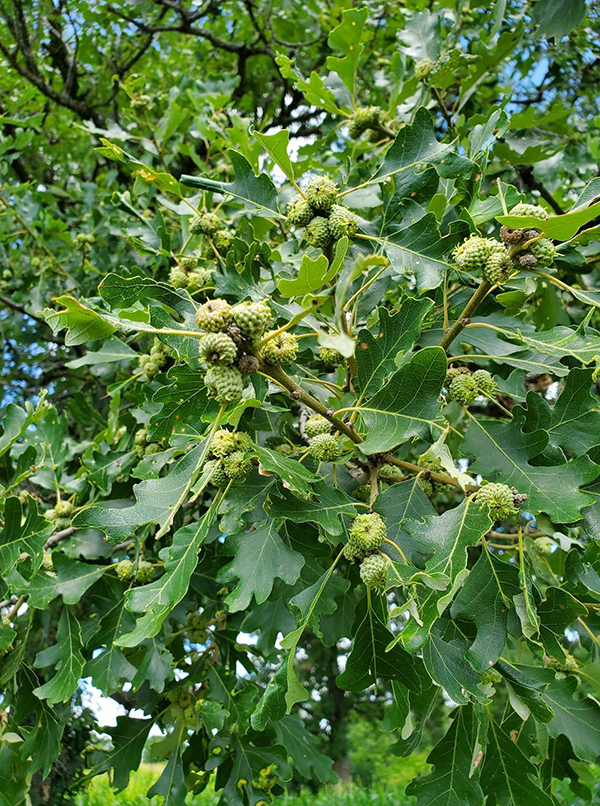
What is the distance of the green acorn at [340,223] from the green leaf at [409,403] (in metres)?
0.34

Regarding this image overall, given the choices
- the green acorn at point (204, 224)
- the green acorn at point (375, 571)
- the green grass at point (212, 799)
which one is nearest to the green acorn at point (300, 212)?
the green acorn at point (204, 224)

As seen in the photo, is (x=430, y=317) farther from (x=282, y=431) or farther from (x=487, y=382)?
(x=282, y=431)

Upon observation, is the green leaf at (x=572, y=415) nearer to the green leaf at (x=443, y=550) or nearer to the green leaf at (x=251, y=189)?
the green leaf at (x=443, y=550)

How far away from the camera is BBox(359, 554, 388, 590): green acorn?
4.58 feet

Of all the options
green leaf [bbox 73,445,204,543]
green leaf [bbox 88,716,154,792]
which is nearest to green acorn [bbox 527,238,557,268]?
green leaf [bbox 73,445,204,543]

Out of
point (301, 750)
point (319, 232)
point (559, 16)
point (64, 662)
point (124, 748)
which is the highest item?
point (559, 16)

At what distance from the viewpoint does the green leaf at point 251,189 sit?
166cm

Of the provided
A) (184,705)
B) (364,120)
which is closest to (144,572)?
(184,705)

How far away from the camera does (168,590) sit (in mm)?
1312

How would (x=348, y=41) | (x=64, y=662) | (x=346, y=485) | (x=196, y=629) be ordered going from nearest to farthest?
(x=346, y=485) < (x=64, y=662) < (x=348, y=41) < (x=196, y=629)

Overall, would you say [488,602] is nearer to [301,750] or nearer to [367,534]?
[367,534]

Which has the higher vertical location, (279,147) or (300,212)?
(279,147)

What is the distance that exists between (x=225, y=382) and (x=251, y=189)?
0.68 m

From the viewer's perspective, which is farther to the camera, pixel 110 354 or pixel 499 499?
pixel 110 354
